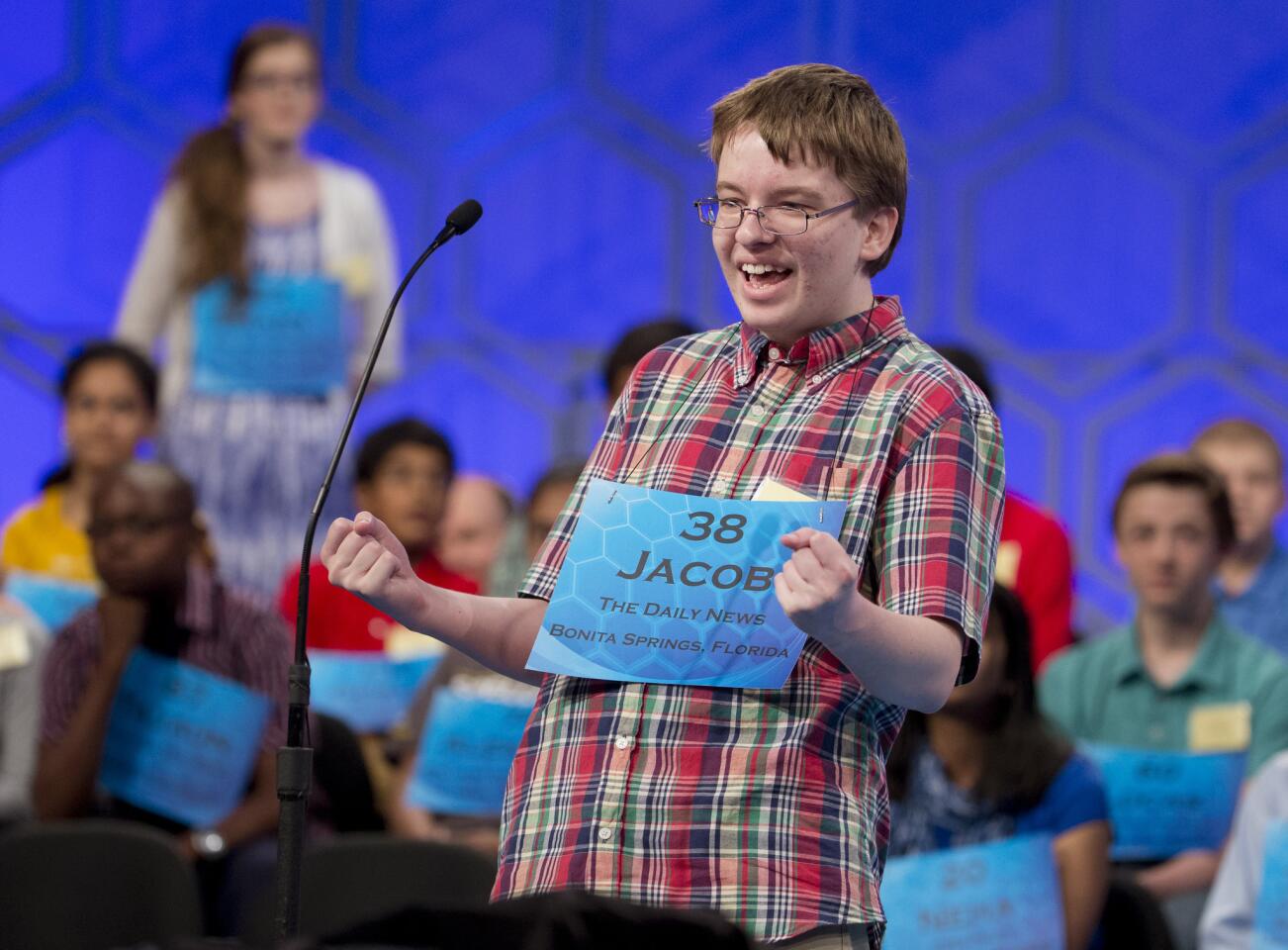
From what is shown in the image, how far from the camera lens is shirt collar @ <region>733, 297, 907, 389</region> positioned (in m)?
1.87

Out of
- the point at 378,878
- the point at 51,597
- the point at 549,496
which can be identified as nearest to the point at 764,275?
the point at 378,878

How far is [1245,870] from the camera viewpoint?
352 cm

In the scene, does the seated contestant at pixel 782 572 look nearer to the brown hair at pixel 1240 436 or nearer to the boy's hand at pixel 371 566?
the boy's hand at pixel 371 566

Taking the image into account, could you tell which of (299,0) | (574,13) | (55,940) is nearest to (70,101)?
(299,0)

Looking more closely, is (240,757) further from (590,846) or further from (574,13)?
(574,13)

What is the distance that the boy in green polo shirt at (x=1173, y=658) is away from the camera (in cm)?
406

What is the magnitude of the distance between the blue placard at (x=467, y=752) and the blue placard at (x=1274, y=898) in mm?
1488

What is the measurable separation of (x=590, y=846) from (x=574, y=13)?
520 centimetres

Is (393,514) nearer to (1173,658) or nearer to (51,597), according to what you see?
(51,597)

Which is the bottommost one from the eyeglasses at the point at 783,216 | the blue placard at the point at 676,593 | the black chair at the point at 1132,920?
the black chair at the point at 1132,920

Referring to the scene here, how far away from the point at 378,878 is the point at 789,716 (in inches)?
66.6

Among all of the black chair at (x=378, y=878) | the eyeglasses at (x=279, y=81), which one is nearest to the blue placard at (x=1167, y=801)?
the black chair at (x=378, y=878)

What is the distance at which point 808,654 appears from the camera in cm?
179

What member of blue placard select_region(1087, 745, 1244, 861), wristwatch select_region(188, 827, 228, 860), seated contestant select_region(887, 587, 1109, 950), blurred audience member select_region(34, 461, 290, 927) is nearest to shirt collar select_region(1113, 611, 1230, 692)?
blue placard select_region(1087, 745, 1244, 861)
